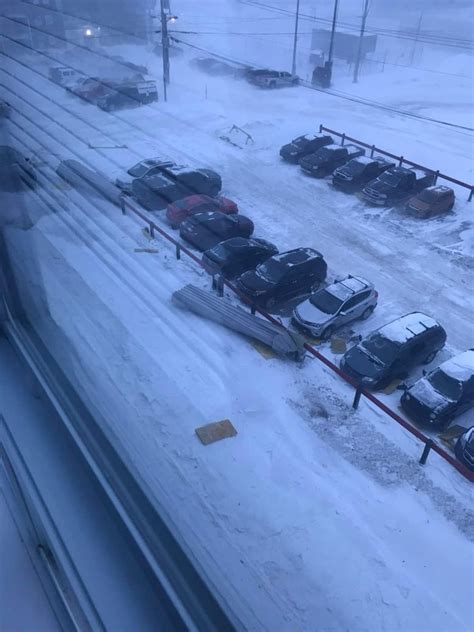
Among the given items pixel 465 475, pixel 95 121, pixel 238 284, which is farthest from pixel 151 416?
pixel 95 121

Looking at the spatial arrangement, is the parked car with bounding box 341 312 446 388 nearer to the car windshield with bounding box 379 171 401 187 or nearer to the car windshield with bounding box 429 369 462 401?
the car windshield with bounding box 429 369 462 401

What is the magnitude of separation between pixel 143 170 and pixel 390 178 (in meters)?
2.79

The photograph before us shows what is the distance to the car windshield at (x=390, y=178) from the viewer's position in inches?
204

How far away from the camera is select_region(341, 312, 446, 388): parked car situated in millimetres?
2840

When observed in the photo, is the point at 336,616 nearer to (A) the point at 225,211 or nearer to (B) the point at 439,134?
(A) the point at 225,211

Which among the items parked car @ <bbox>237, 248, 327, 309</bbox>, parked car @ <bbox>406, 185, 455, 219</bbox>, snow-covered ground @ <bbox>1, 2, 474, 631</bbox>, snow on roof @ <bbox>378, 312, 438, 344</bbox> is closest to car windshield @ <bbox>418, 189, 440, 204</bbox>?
parked car @ <bbox>406, 185, 455, 219</bbox>

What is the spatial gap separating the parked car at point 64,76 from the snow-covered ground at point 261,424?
13 centimetres

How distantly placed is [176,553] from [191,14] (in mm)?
8509

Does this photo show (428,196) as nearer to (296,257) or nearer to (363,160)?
(363,160)

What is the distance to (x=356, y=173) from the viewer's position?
5.37 m

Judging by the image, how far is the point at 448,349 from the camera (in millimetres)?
3256

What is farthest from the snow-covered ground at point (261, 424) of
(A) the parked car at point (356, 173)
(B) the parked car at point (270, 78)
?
(B) the parked car at point (270, 78)

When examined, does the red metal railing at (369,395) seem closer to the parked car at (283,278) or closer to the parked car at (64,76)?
the parked car at (283,278)

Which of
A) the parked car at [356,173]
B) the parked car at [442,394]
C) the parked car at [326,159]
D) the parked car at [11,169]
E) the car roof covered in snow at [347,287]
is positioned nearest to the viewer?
the parked car at [11,169]
